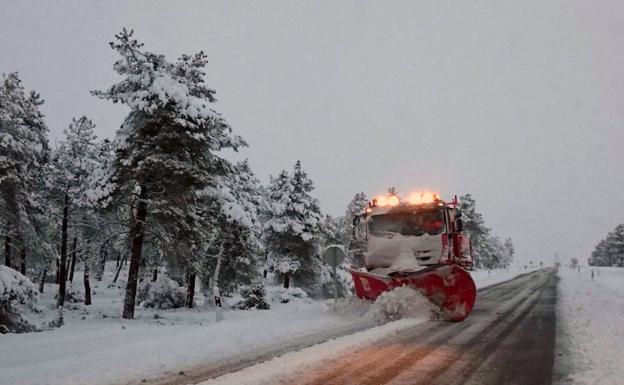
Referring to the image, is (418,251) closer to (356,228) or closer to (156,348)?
(356,228)

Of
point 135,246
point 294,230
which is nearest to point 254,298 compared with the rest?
point 294,230

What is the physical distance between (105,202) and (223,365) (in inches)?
465

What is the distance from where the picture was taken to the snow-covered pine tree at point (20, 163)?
22234 millimetres

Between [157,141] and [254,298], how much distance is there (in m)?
11.5

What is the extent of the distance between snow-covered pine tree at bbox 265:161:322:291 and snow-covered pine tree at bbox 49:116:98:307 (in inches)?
466

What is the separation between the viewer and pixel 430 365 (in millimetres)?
6430

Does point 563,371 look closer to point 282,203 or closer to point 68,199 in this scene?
point 282,203

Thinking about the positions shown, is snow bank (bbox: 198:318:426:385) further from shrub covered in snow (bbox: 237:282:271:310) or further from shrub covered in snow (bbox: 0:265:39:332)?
shrub covered in snow (bbox: 237:282:271:310)

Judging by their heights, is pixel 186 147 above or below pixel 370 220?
above

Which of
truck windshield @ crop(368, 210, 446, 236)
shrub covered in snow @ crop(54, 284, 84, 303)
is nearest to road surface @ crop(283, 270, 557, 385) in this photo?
truck windshield @ crop(368, 210, 446, 236)

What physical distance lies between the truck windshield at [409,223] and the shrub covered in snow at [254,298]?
12.9m

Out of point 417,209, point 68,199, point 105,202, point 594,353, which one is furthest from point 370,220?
point 68,199

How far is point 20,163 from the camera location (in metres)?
22.8

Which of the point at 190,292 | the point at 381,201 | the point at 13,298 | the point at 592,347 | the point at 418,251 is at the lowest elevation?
the point at 190,292
